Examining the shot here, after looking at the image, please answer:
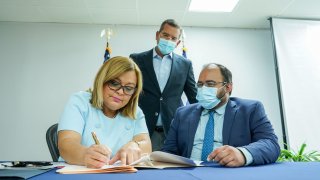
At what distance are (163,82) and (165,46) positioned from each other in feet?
1.06

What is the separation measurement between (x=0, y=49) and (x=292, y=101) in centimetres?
428

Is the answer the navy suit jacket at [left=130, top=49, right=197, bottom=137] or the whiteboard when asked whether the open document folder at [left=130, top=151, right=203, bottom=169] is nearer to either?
the navy suit jacket at [left=130, top=49, right=197, bottom=137]

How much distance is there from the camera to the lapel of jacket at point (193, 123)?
61.6 inches

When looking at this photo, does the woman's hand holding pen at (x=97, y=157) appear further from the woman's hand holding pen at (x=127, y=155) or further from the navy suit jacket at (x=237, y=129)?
the navy suit jacket at (x=237, y=129)

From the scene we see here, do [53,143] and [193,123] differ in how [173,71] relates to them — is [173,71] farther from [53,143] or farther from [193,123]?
[53,143]

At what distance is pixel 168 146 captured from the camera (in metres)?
A: 1.66

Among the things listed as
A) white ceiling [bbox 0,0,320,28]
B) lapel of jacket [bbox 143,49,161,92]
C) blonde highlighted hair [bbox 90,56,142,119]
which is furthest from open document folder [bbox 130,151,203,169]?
white ceiling [bbox 0,0,320,28]

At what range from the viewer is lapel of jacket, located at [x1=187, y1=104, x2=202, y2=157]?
5.13 ft

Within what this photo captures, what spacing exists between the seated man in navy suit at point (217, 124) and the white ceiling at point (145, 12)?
213 cm

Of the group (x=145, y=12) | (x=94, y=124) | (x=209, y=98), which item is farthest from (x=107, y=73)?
(x=145, y=12)

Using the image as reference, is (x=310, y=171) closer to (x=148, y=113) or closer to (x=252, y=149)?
(x=252, y=149)

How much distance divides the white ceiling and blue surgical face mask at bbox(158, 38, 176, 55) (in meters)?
1.30

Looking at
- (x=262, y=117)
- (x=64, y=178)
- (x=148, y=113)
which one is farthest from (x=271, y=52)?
(x=64, y=178)

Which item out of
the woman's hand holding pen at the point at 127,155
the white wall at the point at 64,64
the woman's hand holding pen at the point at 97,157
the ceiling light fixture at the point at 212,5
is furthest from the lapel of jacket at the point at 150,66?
the white wall at the point at 64,64
